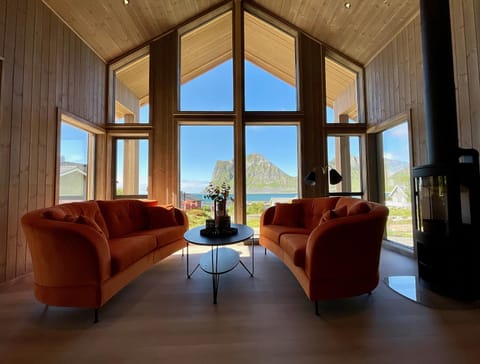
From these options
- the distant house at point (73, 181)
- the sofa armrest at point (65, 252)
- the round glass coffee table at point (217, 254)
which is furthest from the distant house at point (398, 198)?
the distant house at point (73, 181)

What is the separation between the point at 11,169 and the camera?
2621 millimetres

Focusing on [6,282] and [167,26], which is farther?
[167,26]

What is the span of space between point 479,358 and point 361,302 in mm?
794

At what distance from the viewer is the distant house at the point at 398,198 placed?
3.72 meters

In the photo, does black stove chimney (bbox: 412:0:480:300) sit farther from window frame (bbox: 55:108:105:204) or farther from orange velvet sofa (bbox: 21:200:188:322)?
window frame (bbox: 55:108:105:204)

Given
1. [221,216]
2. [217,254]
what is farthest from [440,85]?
[217,254]

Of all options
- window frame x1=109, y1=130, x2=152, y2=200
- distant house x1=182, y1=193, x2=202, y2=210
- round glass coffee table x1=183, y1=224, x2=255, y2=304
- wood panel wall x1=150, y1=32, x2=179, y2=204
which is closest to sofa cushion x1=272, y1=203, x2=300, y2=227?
round glass coffee table x1=183, y1=224, x2=255, y2=304

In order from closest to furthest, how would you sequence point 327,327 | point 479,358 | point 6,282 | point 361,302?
1. point 479,358
2. point 327,327
3. point 361,302
4. point 6,282

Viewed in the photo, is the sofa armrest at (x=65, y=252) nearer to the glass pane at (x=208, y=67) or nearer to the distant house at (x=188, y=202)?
the distant house at (x=188, y=202)

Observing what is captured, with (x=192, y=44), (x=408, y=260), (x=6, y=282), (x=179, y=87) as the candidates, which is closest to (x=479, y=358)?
(x=408, y=260)

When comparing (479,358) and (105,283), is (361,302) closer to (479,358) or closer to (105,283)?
(479,358)

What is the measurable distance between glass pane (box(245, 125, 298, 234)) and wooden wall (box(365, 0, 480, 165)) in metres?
1.63

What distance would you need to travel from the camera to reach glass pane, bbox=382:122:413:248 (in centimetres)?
367

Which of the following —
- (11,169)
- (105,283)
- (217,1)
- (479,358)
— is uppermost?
(217,1)
